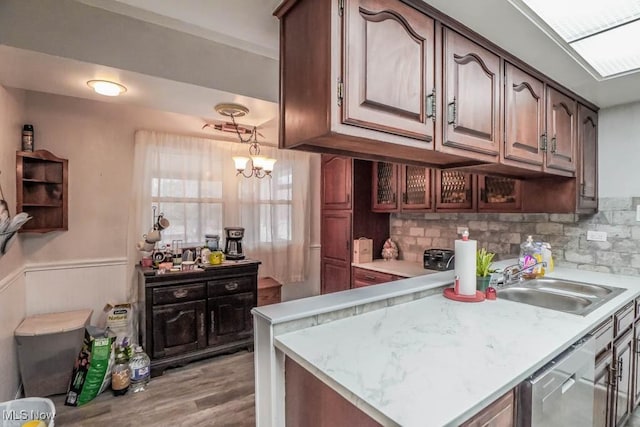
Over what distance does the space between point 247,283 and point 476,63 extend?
8.80 ft

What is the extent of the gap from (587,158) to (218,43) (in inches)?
111

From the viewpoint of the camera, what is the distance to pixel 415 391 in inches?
33.4

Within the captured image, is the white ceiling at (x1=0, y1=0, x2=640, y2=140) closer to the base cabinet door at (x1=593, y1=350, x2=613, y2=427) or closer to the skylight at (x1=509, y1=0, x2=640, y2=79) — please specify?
the skylight at (x1=509, y1=0, x2=640, y2=79)

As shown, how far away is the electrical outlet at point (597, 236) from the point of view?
2488mm

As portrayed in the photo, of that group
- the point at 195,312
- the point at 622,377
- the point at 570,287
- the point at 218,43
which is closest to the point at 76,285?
the point at 195,312

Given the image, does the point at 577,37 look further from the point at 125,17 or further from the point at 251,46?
the point at 125,17

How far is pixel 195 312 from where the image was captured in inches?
114

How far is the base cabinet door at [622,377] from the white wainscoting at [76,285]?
387 centimetres

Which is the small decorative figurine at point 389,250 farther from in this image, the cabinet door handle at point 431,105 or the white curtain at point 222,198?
the cabinet door handle at point 431,105

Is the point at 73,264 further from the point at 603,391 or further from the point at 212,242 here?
the point at 603,391

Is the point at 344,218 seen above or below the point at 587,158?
below

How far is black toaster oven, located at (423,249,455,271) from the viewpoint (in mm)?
3068

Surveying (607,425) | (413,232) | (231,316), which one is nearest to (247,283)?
(231,316)

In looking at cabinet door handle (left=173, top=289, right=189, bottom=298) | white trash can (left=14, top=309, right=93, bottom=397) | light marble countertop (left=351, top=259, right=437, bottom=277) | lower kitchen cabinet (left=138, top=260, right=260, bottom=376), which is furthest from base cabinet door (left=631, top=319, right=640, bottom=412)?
white trash can (left=14, top=309, right=93, bottom=397)
